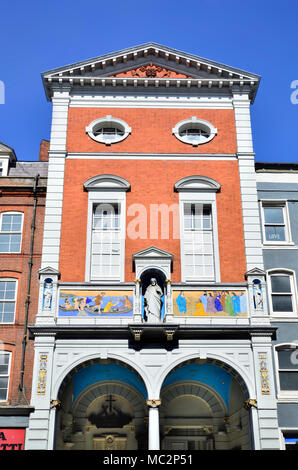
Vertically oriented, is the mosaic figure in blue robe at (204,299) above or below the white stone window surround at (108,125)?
below

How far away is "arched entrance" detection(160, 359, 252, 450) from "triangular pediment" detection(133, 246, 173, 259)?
14.9ft

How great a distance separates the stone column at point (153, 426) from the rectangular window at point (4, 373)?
6086 millimetres

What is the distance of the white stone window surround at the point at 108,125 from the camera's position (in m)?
25.3

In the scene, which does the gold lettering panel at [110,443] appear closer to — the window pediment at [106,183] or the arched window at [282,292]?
the arched window at [282,292]

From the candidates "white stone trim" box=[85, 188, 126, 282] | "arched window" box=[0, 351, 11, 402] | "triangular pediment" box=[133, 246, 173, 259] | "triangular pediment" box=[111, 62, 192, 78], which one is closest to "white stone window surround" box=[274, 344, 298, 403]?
"triangular pediment" box=[133, 246, 173, 259]

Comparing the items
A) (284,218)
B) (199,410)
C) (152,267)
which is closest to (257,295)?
(152,267)

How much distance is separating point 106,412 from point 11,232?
29.5 ft

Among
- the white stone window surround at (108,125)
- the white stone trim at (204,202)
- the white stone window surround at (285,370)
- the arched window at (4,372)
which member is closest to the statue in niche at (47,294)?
the arched window at (4,372)

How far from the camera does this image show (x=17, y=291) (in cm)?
2408

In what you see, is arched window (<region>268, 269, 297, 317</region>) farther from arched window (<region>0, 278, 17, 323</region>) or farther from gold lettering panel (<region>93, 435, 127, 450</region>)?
arched window (<region>0, 278, 17, 323</region>)
